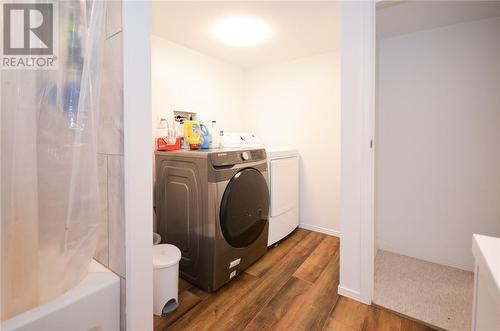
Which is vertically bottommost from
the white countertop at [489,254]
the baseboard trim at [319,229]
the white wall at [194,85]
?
the baseboard trim at [319,229]

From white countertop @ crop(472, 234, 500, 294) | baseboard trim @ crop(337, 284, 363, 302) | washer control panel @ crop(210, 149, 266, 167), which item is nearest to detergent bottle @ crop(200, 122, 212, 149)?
washer control panel @ crop(210, 149, 266, 167)

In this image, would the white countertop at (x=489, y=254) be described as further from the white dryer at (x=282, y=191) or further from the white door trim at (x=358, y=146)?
the white dryer at (x=282, y=191)

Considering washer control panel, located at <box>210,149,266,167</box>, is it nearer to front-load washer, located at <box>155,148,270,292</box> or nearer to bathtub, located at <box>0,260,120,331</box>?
front-load washer, located at <box>155,148,270,292</box>

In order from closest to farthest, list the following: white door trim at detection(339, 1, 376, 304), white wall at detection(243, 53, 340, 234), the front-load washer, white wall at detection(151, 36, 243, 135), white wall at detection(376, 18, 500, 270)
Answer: white door trim at detection(339, 1, 376, 304), the front-load washer, white wall at detection(376, 18, 500, 270), white wall at detection(151, 36, 243, 135), white wall at detection(243, 53, 340, 234)

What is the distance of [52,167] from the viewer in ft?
2.40

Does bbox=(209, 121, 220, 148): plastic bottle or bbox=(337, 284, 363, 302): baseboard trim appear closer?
bbox=(337, 284, 363, 302): baseboard trim

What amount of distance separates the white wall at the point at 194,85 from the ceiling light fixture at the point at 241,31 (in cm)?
47

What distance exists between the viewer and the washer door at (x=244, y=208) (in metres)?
1.67

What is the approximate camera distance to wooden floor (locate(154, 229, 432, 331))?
138cm

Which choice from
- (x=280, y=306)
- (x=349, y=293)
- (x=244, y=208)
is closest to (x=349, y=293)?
(x=349, y=293)

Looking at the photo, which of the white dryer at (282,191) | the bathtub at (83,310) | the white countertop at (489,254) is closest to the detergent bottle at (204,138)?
the white dryer at (282,191)

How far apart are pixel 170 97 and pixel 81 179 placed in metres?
1.77

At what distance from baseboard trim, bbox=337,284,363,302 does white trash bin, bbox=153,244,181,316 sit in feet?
3.72

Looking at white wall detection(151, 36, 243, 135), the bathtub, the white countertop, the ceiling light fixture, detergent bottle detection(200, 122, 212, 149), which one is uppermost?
the ceiling light fixture
